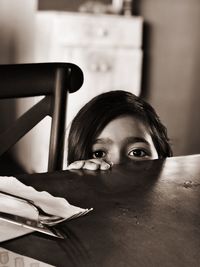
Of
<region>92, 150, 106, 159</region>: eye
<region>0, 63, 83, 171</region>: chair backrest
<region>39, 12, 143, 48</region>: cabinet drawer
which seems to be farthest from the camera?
<region>39, 12, 143, 48</region>: cabinet drawer

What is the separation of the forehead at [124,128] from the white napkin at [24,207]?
1.92 ft

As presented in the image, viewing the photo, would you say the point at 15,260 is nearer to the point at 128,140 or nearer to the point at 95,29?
the point at 128,140

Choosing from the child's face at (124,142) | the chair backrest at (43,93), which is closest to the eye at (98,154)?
the child's face at (124,142)

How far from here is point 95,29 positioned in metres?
3.15

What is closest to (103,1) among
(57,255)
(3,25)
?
(3,25)

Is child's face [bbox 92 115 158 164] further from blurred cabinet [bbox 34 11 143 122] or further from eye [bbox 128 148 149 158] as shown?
blurred cabinet [bbox 34 11 143 122]

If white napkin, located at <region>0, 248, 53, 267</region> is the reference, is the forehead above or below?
below

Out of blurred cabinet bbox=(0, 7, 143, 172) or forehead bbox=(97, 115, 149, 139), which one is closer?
forehead bbox=(97, 115, 149, 139)

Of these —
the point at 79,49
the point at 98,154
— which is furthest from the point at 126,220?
the point at 79,49

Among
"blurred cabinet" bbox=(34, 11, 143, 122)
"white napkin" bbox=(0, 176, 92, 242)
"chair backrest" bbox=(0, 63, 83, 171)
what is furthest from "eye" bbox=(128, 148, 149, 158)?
"blurred cabinet" bbox=(34, 11, 143, 122)

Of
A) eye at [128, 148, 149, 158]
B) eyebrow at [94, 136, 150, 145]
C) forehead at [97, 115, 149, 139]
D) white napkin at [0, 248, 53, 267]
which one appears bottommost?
eye at [128, 148, 149, 158]

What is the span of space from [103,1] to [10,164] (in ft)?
4.76

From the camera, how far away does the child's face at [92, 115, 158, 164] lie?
1242 mm

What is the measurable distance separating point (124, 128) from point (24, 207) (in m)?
0.72
